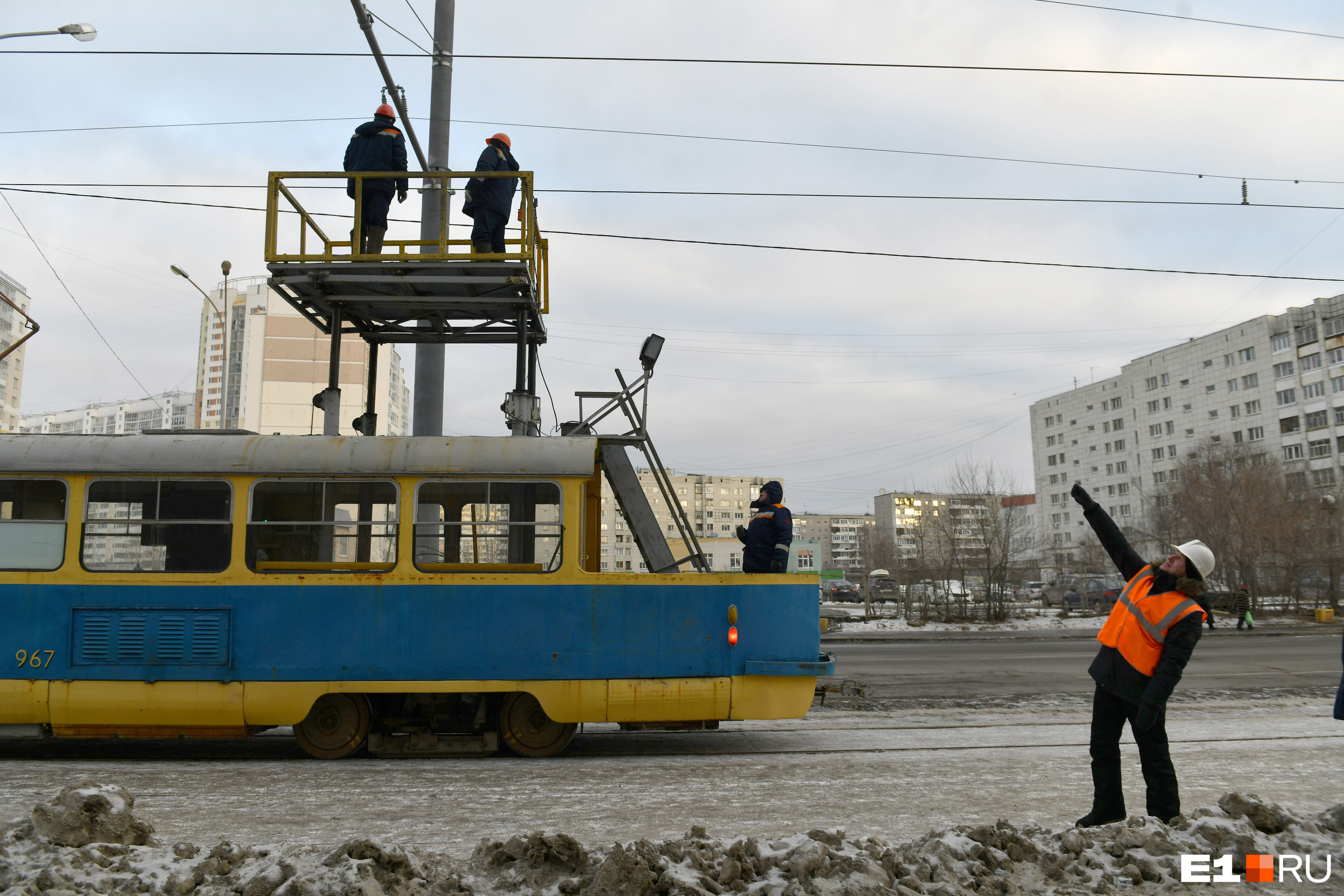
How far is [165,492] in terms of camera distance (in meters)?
7.83

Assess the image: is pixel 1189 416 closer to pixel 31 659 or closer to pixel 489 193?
pixel 489 193

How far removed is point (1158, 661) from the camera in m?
4.82

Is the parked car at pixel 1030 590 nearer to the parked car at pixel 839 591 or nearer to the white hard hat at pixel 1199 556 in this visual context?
the parked car at pixel 839 591

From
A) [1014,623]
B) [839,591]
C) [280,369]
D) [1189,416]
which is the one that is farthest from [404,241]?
[1189,416]

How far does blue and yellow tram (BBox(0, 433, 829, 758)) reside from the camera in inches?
299

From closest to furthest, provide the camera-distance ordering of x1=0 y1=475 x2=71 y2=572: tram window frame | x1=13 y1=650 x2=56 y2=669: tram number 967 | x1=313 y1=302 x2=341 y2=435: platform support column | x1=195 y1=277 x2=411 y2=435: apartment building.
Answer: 1. x1=13 y1=650 x2=56 y2=669: tram number 967
2. x1=0 y1=475 x2=71 y2=572: tram window frame
3. x1=313 y1=302 x2=341 y2=435: platform support column
4. x1=195 y1=277 x2=411 y2=435: apartment building

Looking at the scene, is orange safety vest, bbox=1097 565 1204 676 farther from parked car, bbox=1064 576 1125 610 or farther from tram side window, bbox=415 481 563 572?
parked car, bbox=1064 576 1125 610

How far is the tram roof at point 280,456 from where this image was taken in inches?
308

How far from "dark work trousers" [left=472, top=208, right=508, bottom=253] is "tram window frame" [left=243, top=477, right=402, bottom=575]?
2893mm

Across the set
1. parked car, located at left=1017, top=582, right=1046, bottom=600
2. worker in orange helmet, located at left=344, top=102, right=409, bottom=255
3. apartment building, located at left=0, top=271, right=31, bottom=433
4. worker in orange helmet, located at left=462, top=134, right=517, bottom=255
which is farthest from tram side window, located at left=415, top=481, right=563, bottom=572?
apartment building, located at left=0, top=271, right=31, bottom=433

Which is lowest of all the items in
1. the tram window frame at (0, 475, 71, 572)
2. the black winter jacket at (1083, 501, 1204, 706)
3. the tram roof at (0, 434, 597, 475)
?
the black winter jacket at (1083, 501, 1204, 706)

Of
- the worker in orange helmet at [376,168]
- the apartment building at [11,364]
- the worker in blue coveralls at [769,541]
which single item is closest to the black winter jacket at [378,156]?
the worker in orange helmet at [376,168]

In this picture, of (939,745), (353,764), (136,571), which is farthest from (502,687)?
(939,745)

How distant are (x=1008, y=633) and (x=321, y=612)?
22.2 m
